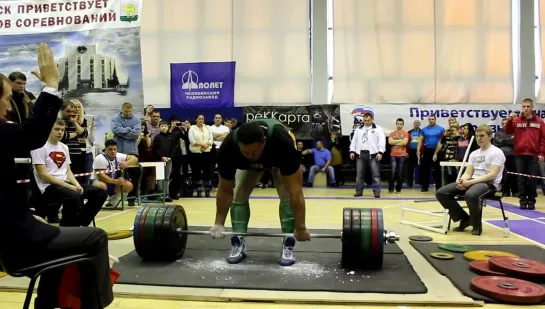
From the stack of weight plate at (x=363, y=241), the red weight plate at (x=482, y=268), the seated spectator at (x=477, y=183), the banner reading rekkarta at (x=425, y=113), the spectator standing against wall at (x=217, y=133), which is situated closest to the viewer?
the red weight plate at (x=482, y=268)

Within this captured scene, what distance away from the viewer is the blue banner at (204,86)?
29.5 feet

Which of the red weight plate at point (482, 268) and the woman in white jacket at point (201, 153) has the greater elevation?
the woman in white jacket at point (201, 153)

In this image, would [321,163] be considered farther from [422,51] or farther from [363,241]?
[363,241]

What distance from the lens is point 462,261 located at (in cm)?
300

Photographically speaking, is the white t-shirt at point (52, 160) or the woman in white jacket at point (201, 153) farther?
the woman in white jacket at point (201, 153)

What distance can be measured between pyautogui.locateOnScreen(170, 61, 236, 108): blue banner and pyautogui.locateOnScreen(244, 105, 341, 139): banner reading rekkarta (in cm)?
72

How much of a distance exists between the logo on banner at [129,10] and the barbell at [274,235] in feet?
15.0

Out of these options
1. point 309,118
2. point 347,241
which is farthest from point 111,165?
point 309,118

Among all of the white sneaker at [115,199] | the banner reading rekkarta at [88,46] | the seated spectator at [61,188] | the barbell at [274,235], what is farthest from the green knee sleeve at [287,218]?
the banner reading rekkarta at [88,46]

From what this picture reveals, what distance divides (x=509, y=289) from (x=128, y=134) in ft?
15.7

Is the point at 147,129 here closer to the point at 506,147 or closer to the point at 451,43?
the point at 506,147

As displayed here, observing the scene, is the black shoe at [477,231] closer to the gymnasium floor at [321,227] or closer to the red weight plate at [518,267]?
the gymnasium floor at [321,227]

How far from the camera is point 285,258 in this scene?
2.97 m

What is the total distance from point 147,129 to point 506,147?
539 centimetres
